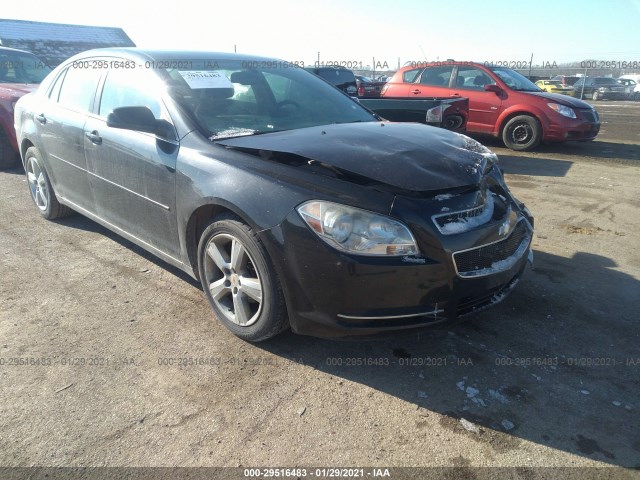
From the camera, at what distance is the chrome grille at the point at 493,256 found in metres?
2.42

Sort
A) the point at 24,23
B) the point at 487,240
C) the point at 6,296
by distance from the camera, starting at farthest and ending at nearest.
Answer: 1. the point at 24,23
2. the point at 6,296
3. the point at 487,240

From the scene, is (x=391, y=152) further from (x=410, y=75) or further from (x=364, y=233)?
(x=410, y=75)

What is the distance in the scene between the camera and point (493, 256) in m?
2.58

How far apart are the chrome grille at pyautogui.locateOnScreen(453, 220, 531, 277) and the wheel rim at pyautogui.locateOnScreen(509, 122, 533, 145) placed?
7.03 meters

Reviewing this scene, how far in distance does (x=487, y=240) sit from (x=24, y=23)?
3675cm

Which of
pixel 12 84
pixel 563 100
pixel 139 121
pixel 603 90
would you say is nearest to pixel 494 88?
pixel 563 100

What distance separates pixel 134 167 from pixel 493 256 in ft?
7.86

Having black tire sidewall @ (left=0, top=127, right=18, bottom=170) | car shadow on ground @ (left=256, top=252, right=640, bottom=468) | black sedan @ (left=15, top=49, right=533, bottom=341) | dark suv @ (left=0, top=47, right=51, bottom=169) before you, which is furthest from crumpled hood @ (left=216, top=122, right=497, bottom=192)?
black tire sidewall @ (left=0, top=127, right=18, bottom=170)

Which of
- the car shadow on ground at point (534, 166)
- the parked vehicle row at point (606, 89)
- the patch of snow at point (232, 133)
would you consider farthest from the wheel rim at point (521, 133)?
the parked vehicle row at point (606, 89)

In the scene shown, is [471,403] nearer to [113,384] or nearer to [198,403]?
[198,403]

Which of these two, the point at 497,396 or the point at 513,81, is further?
the point at 513,81

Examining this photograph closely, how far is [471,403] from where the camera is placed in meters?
2.37

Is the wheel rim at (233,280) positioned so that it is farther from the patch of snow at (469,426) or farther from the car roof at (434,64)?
the car roof at (434,64)

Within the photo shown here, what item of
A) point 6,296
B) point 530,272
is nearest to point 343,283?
point 530,272
